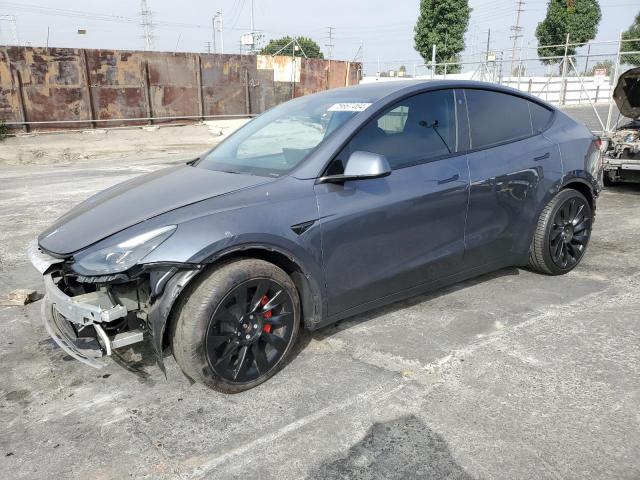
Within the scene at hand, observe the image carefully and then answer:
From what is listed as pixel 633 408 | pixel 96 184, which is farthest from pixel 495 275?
pixel 96 184

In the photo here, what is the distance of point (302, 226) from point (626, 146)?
673 cm

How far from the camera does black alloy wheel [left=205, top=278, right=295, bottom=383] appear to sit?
278 centimetres

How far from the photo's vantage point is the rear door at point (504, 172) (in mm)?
3826

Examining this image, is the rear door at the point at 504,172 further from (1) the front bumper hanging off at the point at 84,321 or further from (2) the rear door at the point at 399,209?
(1) the front bumper hanging off at the point at 84,321

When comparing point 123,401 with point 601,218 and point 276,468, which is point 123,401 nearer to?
point 276,468

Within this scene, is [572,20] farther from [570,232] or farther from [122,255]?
[122,255]

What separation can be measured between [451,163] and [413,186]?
0.44 m

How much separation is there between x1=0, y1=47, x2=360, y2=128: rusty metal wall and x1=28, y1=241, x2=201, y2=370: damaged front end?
14.5 meters

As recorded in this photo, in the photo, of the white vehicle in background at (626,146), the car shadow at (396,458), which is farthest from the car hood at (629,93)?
the car shadow at (396,458)

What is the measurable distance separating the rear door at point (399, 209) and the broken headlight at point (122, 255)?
3.02 feet

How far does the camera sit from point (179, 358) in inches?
109

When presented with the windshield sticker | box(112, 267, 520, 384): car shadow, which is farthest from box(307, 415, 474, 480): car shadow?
the windshield sticker

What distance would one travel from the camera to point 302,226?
2.99m

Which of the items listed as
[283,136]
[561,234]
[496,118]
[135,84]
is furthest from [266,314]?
[135,84]
